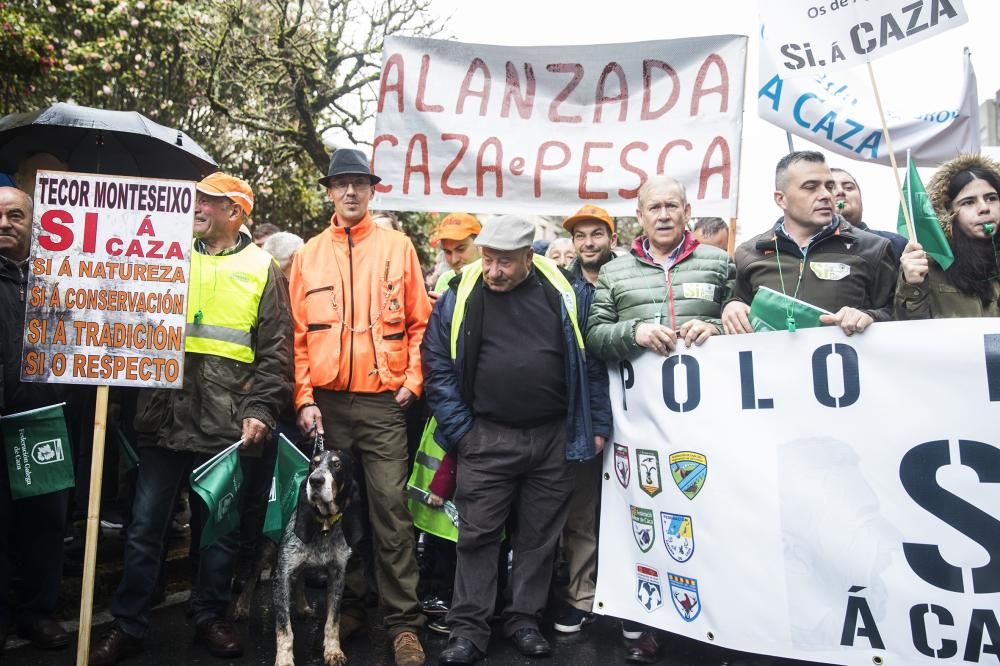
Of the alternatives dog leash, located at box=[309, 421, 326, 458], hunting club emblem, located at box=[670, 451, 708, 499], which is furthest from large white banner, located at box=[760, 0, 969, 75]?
dog leash, located at box=[309, 421, 326, 458]

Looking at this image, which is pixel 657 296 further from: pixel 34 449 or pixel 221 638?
pixel 34 449

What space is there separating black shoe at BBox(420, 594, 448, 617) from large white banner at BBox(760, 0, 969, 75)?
11.8 ft

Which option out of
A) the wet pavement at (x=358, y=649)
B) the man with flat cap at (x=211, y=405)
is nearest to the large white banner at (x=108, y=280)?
the man with flat cap at (x=211, y=405)

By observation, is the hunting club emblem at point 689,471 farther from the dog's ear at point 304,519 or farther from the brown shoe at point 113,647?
the brown shoe at point 113,647

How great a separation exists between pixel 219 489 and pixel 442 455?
1.21 metres

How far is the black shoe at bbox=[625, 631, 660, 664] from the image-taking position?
4.28 meters

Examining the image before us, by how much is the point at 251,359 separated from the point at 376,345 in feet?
2.19

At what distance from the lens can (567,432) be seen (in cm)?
457

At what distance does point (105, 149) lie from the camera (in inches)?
222

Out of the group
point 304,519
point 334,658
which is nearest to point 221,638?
point 334,658

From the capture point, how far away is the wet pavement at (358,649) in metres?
4.25

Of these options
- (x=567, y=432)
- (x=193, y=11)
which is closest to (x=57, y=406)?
(x=567, y=432)

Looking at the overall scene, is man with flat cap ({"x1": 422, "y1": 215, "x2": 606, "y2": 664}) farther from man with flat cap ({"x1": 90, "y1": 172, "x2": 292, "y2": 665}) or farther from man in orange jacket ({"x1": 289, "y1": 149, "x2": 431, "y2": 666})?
man with flat cap ({"x1": 90, "y1": 172, "x2": 292, "y2": 665})

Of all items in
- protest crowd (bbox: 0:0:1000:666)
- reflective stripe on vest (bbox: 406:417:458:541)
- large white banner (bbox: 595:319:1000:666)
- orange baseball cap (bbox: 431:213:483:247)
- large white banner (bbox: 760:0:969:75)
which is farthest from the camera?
orange baseball cap (bbox: 431:213:483:247)
